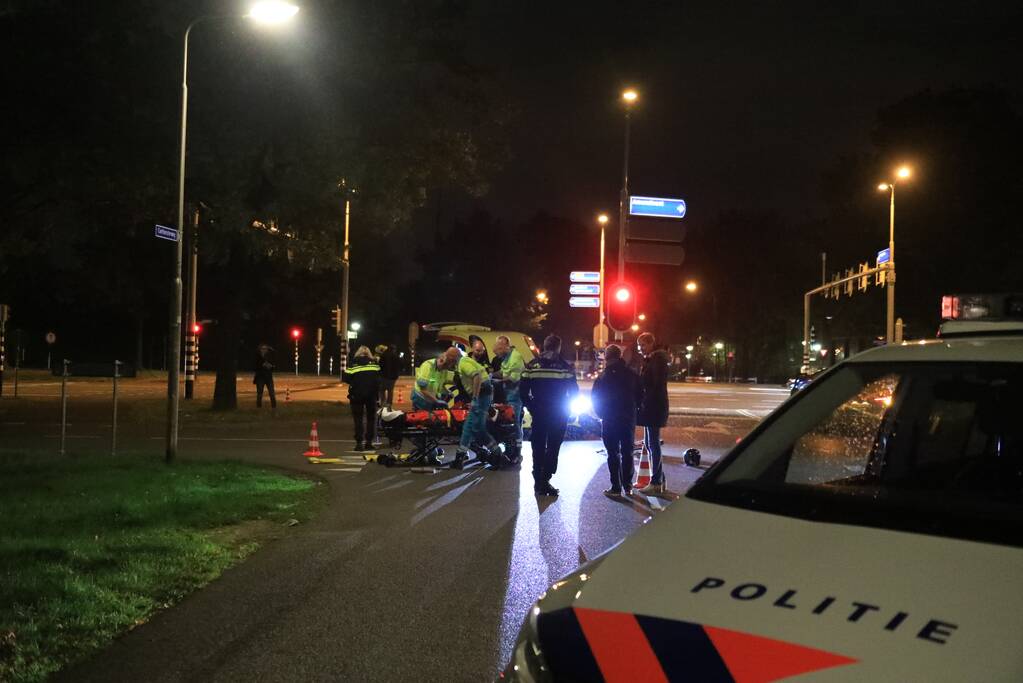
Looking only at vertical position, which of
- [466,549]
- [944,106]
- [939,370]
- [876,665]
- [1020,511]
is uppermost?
[944,106]

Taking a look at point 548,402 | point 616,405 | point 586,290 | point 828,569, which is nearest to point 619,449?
point 616,405

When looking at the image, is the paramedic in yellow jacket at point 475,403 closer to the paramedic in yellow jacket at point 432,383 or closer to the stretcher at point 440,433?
the stretcher at point 440,433

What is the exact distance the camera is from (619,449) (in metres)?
11.4

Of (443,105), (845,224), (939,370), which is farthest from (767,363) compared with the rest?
(939,370)

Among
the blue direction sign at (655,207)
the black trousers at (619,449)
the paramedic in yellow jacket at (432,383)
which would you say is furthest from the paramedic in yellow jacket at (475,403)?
the blue direction sign at (655,207)

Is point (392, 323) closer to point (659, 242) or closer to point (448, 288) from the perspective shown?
point (448, 288)

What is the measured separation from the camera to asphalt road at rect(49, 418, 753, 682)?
5.08 meters

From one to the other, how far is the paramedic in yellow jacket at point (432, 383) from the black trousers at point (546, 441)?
357cm

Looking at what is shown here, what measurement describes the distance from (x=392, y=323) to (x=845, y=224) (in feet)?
124

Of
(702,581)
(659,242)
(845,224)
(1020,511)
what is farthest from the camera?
(845,224)

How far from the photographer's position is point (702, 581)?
2361 millimetres

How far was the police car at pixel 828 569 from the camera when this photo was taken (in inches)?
77.7

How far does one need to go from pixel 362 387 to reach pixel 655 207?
7.64 m

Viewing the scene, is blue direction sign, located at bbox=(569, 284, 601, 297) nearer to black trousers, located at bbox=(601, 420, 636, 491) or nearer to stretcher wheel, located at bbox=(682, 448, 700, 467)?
black trousers, located at bbox=(601, 420, 636, 491)
